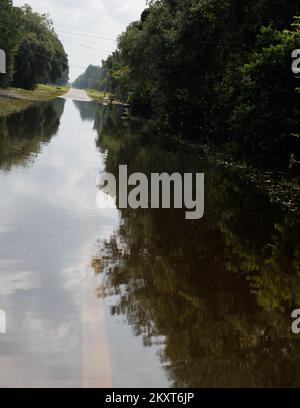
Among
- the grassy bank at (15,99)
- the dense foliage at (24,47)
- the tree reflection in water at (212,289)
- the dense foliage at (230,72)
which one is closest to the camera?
the tree reflection in water at (212,289)

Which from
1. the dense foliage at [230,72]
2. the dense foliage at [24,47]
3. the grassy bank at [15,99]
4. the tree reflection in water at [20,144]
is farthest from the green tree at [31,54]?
the tree reflection in water at [20,144]

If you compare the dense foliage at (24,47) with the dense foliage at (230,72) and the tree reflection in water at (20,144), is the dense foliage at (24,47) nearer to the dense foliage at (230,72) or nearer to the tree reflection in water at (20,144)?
the dense foliage at (230,72)

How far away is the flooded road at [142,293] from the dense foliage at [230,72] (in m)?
6.16

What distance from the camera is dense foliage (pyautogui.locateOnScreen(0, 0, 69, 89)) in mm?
64062

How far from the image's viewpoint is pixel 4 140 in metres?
22.2

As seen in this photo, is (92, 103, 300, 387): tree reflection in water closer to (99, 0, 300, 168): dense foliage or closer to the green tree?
(99, 0, 300, 168): dense foliage

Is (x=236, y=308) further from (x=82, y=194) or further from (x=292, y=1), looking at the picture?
(x=292, y=1)

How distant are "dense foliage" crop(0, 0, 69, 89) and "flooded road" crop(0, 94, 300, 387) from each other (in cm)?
5640

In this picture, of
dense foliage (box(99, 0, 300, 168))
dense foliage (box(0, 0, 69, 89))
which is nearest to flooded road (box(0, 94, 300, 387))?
dense foliage (box(99, 0, 300, 168))

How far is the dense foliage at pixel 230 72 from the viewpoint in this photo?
60.3 feet

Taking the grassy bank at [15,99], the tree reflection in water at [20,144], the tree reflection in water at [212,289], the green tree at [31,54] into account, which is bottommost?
the tree reflection in water at [212,289]

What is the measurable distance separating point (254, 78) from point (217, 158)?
6.12 meters

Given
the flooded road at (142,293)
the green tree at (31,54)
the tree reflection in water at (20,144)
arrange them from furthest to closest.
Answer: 1. the green tree at (31,54)
2. the tree reflection in water at (20,144)
3. the flooded road at (142,293)
